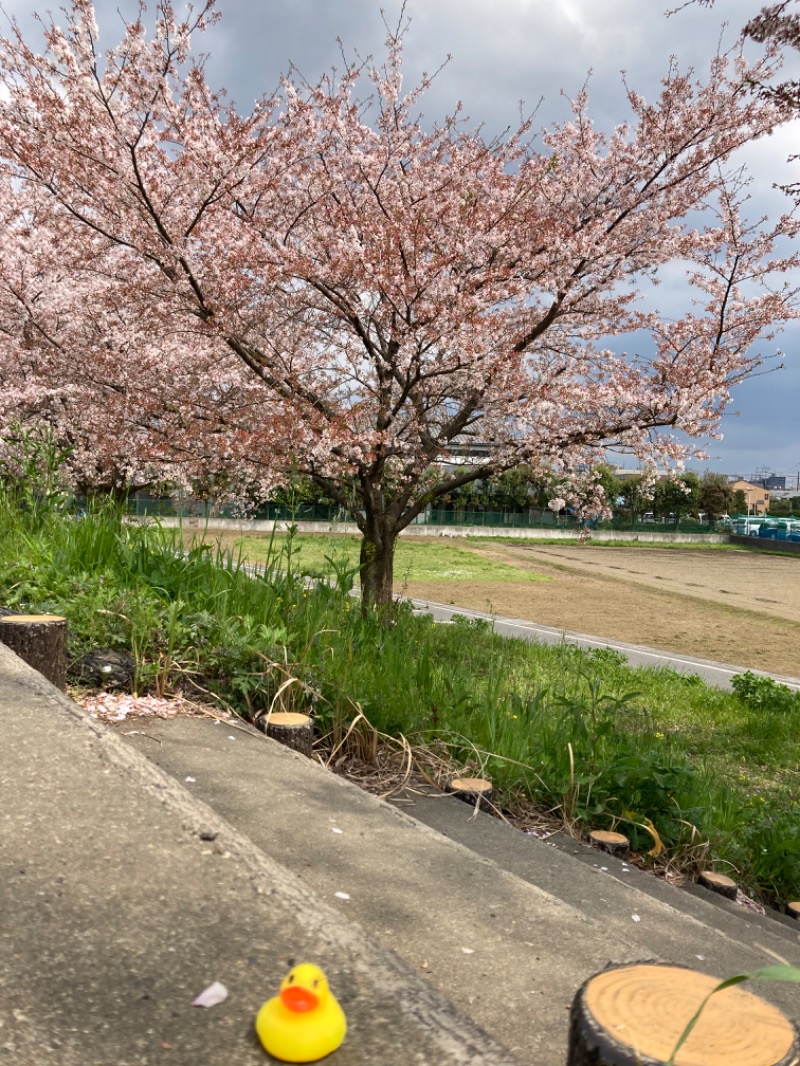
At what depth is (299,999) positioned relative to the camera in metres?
1.33

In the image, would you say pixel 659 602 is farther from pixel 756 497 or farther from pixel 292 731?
pixel 756 497

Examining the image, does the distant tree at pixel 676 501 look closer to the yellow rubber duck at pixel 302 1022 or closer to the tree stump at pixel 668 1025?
the tree stump at pixel 668 1025

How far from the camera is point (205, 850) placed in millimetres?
2047

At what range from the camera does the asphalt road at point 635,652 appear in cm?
1284

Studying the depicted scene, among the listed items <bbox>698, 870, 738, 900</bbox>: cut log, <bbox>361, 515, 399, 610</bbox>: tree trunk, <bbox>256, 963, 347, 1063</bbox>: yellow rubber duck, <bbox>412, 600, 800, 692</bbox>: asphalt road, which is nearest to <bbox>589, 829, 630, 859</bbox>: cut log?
<bbox>698, 870, 738, 900</bbox>: cut log

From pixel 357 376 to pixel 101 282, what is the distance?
17.5 feet

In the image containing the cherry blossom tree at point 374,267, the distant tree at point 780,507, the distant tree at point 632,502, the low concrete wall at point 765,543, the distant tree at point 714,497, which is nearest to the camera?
the cherry blossom tree at point 374,267

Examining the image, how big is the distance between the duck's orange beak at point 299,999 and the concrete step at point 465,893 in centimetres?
39

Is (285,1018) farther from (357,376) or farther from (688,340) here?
(688,340)

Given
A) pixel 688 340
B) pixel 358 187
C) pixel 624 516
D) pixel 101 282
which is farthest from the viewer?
pixel 624 516

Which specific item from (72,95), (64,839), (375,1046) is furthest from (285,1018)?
(72,95)

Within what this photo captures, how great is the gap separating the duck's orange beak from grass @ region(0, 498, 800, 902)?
2.72 metres

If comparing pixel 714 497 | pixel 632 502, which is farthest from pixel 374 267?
pixel 714 497

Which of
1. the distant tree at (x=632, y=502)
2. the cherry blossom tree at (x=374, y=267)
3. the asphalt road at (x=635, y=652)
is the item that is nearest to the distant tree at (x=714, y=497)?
the distant tree at (x=632, y=502)
